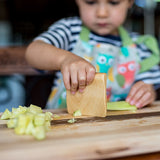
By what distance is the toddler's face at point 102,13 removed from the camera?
0.87m

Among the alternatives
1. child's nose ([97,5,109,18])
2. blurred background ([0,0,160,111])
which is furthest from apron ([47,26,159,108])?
blurred background ([0,0,160,111])

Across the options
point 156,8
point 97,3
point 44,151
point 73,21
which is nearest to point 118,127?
point 44,151

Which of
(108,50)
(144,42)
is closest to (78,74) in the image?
(108,50)

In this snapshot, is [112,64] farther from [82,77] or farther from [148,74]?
[82,77]

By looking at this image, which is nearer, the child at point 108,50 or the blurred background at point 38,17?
the child at point 108,50

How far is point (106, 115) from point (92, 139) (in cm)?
21

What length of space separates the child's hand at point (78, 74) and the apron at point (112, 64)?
1.15 feet

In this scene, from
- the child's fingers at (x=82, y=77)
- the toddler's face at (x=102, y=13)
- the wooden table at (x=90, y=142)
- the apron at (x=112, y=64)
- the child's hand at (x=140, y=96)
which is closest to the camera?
the wooden table at (x=90, y=142)

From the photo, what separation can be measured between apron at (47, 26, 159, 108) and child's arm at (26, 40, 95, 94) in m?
0.23

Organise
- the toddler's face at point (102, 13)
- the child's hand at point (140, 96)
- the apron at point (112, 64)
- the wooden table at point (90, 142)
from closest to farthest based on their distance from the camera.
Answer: the wooden table at point (90, 142)
the child's hand at point (140, 96)
the toddler's face at point (102, 13)
the apron at point (112, 64)

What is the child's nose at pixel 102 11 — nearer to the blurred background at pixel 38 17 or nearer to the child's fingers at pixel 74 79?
the child's fingers at pixel 74 79

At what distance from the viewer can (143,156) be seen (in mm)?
458

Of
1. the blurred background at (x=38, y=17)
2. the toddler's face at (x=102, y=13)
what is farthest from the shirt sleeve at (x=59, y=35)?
the blurred background at (x=38, y=17)

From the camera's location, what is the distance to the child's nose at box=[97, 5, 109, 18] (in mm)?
852
